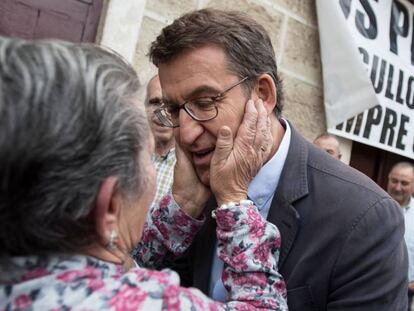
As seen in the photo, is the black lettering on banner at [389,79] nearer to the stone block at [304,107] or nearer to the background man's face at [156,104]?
the stone block at [304,107]

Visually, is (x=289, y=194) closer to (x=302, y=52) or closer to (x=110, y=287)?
(x=110, y=287)

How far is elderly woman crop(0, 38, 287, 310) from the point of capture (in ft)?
2.36

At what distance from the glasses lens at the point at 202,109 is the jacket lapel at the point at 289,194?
0.25 m

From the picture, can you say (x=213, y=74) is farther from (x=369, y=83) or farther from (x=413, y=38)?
(x=413, y=38)

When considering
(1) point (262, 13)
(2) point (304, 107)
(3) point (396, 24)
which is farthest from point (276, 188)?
(3) point (396, 24)

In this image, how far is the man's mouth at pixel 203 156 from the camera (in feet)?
4.91

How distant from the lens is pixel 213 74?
1.44 m

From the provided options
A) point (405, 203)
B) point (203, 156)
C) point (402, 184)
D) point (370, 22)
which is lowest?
point (405, 203)

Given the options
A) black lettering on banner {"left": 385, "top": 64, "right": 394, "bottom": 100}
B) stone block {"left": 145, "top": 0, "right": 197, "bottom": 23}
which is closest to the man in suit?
stone block {"left": 145, "top": 0, "right": 197, "bottom": 23}

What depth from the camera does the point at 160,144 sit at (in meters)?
2.94

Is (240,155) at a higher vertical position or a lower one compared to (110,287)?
higher

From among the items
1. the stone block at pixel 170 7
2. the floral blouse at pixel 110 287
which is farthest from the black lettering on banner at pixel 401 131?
the floral blouse at pixel 110 287

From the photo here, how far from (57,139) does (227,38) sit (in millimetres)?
817

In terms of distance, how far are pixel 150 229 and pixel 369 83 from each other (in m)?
2.92
